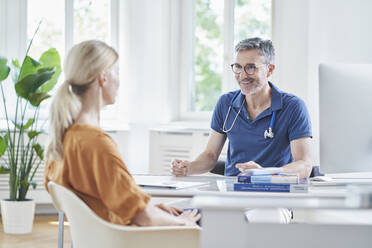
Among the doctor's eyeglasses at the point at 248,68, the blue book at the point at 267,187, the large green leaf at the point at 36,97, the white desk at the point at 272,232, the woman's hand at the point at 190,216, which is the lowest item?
the woman's hand at the point at 190,216

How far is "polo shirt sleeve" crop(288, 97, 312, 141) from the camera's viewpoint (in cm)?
237

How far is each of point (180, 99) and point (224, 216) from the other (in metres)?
3.57

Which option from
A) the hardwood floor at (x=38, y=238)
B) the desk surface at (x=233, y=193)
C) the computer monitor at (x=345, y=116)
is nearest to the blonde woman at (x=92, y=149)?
the desk surface at (x=233, y=193)

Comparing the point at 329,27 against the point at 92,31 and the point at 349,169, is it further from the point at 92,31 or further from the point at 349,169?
the point at 349,169

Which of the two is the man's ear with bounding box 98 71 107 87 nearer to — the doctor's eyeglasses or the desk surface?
the desk surface

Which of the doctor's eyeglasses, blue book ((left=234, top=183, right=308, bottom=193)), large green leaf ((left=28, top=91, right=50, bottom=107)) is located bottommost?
blue book ((left=234, top=183, right=308, bottom=193))

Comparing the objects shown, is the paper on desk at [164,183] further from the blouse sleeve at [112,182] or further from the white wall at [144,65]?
the white wall at [144,65]

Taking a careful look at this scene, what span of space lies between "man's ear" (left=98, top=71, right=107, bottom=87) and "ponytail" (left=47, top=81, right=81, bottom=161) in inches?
3.8

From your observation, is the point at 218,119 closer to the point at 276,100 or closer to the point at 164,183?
the point at 276,100

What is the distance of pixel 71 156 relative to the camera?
1559 millimetres

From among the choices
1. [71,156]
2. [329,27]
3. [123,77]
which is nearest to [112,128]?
[123,77]

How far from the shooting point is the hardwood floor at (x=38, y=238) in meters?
3.60

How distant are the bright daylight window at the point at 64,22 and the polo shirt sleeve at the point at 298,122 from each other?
106 inches

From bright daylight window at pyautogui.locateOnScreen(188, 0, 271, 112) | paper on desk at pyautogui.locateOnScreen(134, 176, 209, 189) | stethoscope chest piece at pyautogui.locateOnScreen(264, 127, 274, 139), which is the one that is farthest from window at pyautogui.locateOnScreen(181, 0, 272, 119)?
paper on desk at pyautogui.locateOnScreen(134, 176, 209, 189)
